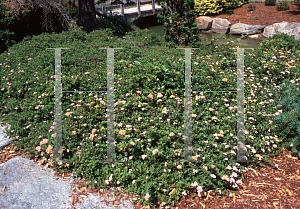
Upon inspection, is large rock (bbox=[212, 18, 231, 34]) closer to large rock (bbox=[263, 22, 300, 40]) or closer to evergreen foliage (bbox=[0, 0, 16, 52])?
large rock (bbox=[263, 22, 300, 40])

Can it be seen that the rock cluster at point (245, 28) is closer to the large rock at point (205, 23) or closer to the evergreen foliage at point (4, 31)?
the large rock at point (205, 23)

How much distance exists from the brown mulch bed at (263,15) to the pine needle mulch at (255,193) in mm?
14508

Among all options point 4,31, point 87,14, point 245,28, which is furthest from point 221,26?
point 4,31

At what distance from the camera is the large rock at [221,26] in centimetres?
1505

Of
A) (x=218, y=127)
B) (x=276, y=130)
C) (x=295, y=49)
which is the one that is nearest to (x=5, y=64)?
(x=218, y=127)

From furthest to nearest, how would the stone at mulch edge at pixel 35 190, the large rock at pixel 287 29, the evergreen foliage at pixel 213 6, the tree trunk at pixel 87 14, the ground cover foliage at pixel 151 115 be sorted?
the evergreen foliage at pixel 213 6, the large rock at pixel 287 29, the tree trunk at pixel 87 14, the ground cover foliage at pixel 151 115, the stone at mulch edge at pixel 35 190

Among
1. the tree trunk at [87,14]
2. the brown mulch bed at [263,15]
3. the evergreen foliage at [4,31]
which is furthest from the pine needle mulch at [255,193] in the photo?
the brown mulch bed at [263,15]

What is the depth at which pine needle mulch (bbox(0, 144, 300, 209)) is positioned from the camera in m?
2.58

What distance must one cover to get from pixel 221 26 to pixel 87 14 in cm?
1022

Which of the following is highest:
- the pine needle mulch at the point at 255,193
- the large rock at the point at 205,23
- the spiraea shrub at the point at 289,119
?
the large rock at the point at 205,23

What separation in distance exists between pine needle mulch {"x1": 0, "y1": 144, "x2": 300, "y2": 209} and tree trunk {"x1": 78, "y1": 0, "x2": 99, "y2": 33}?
6525 millimetres

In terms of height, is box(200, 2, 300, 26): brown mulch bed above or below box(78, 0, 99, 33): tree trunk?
above

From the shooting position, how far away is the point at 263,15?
647 inches

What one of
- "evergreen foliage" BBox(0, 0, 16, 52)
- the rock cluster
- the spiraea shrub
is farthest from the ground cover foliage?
the rock cluster
